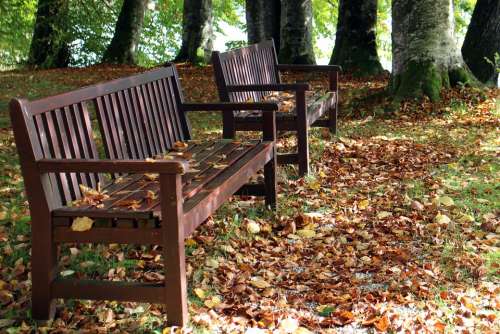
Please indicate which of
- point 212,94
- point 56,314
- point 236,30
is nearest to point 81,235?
point 56,314

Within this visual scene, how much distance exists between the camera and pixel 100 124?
14.4 feet

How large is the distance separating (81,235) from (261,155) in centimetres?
188

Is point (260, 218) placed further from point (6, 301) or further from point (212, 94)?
point (212, 94)

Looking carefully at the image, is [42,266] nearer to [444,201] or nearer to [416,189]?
[444,201]

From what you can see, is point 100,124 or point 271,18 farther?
point 271,18

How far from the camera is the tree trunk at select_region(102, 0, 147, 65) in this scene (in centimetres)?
1891

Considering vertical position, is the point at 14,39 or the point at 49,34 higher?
the point at 49,34

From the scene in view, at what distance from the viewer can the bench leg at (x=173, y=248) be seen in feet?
11.3

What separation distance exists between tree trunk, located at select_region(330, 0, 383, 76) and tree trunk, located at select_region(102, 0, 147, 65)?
634 centimetres

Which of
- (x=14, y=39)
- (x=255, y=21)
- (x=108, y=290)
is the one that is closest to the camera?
(x=108, y=290)

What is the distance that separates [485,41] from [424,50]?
2.39m

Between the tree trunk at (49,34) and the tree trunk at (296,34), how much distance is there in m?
6.51

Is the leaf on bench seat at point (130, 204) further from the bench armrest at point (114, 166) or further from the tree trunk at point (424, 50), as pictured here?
the tree trunk at point (424, 50)

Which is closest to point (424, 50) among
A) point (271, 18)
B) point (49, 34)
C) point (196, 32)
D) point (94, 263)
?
point (94, 263)
